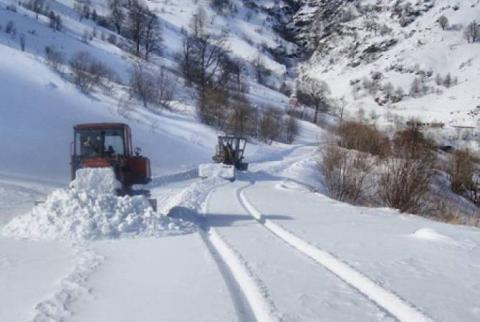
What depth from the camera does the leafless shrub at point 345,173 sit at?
2594 cm

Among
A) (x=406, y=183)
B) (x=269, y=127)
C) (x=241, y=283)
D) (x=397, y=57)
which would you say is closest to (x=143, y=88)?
(x=269, y=127)

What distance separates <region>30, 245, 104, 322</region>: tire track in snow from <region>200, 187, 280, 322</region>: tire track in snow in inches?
70.0

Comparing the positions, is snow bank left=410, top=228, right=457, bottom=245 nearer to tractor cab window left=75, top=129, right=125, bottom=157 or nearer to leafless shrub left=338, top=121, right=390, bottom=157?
tractor cab window left=75, top=129, right=125, bottom=157

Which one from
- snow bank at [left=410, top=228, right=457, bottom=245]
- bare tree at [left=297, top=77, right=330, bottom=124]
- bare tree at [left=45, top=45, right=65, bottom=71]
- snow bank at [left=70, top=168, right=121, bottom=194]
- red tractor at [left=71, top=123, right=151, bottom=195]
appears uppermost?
bare tree at [left=297, top=77, right=330, bottom=124]

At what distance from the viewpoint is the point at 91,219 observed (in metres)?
11.2

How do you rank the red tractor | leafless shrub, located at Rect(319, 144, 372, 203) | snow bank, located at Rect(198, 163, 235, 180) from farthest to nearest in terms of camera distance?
snow bank, located at Rect(198, 163, 235, 180) → leafless shrub, located at Rect(319, 144, 372, 203) → the red tractor

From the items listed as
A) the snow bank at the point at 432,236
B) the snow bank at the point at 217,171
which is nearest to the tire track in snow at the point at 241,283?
the snow bank at the point at 432,236

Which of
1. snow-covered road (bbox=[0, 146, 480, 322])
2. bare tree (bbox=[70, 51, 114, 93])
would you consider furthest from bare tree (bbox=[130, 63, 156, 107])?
snow-covered road (bbox=[0, 146, 480, 322])

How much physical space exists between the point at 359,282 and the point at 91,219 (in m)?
5.52

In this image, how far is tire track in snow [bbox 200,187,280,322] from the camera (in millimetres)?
6371

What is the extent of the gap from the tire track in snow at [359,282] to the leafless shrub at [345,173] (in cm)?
1458

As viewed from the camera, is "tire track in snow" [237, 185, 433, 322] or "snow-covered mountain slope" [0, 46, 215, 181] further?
"snow-covered mountain slope" [0, 46, 215, 181]

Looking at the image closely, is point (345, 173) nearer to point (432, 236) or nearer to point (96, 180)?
point (432, 236)

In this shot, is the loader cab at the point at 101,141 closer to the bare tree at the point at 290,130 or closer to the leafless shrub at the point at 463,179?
the leafless shrub at the point at 463,179
